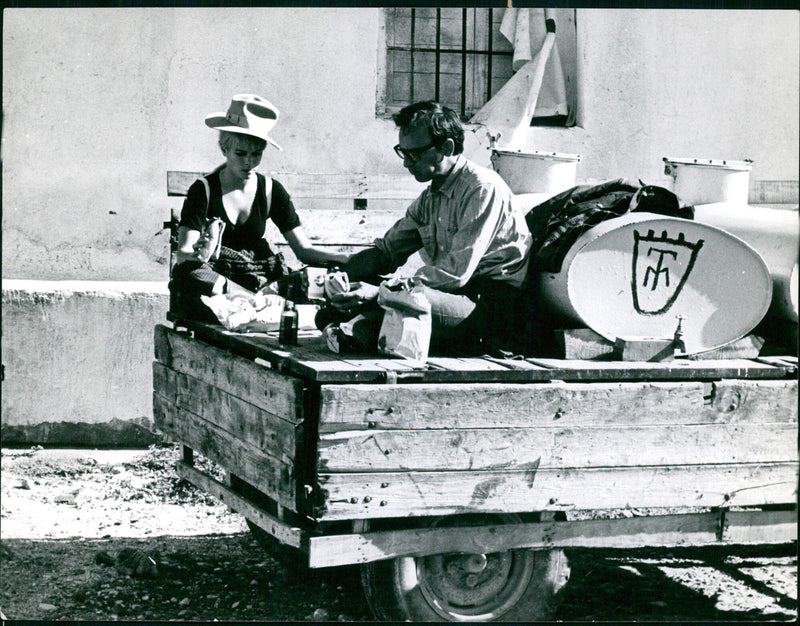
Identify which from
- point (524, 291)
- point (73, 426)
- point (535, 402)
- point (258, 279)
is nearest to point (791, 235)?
point (524, 291)

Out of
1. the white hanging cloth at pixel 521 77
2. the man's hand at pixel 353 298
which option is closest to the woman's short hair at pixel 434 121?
the man's hand at pixel 353 298

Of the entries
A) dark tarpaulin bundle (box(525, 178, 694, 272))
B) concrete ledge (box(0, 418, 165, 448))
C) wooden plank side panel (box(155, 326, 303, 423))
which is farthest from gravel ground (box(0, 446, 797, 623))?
dark tarpaulin bundle (box(525, 178, 694, 272))

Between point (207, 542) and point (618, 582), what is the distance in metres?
2.06

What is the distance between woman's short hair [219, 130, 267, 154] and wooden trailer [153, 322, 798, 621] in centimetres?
134

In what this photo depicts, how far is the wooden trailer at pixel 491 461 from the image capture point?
3.60m

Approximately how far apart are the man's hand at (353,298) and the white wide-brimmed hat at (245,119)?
1.21 metres

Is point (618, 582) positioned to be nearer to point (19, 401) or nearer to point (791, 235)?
point (791, 235)

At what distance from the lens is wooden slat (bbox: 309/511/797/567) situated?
12.1 ft

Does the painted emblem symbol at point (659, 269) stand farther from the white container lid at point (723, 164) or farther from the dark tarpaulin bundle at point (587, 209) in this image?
the white container lid at point (723, 164)

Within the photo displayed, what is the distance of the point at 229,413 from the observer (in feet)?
13.8

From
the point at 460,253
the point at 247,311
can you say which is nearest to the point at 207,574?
the point at 247,311

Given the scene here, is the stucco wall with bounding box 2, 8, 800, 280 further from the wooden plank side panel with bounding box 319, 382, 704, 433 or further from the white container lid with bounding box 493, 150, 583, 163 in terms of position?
the wooden plank side panel with bounding box 319, 382, 704, 433

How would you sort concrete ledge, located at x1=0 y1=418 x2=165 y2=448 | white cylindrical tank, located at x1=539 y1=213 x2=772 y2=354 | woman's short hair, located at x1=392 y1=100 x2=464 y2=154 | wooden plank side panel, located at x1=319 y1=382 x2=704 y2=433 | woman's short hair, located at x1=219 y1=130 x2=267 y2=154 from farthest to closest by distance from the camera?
concrete ledge, located at x1=0 y1=418 x2=165 y2=448, woman's short hair, located at x1=219 y1=130 x2=267 y2=154, woman's short hair, located at x1=392 y1=100 x2=464 y2=154, white cylindrical tank, located at x1=539 y1=213 x2=772 y2=354, wooden plank side panel, located at x1=319 y1=382 x2=704 y2=433

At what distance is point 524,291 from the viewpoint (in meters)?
4.48
